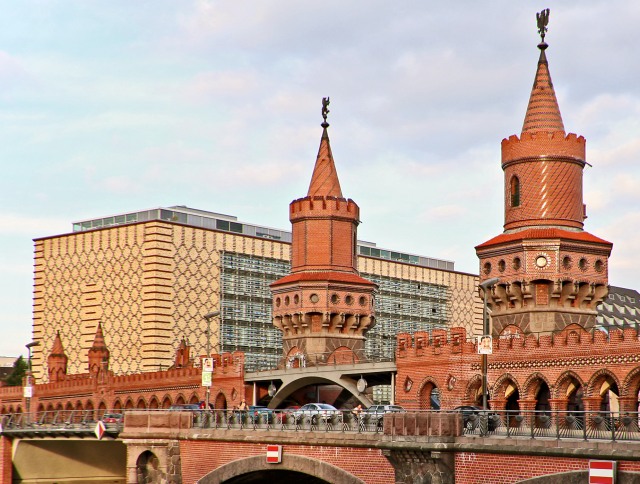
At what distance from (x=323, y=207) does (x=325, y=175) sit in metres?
2.79

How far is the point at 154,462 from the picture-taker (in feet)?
164

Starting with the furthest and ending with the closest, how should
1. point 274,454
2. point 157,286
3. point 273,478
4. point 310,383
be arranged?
point 157,286
point 310,383
point 273,478
point 274,454

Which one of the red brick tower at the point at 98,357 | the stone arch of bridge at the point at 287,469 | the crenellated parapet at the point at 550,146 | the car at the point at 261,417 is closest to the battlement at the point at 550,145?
the crenellated parapet at the point at 550,146

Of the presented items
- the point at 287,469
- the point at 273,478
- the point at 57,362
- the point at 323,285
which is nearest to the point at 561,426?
the point at 287,469

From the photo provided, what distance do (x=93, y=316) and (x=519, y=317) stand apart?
62.5m

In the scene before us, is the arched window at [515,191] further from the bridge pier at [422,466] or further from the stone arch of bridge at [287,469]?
the bridge pier at [422,466]

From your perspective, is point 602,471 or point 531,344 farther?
point 531,344

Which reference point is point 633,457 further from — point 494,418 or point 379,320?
point 379,320

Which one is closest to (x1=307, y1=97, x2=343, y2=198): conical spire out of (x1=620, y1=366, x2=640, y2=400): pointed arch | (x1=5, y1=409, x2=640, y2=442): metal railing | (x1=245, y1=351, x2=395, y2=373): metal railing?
(x1=245, y1=351, x2=395, y2=373): metal railing

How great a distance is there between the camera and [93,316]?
109 m

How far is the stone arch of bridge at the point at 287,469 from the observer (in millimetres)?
40062

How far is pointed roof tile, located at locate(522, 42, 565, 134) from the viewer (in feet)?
195

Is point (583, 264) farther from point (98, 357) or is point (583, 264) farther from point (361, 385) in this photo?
point (98, 357)

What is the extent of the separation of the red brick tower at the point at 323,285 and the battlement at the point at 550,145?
1709cm
